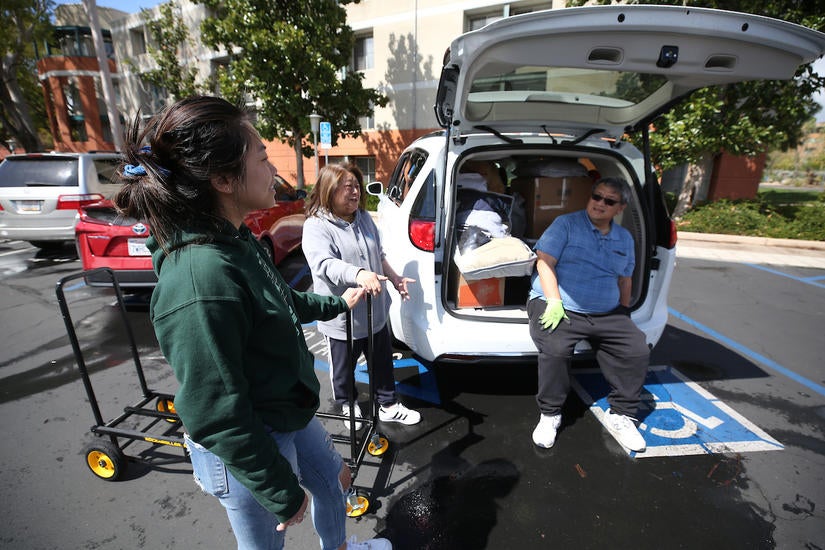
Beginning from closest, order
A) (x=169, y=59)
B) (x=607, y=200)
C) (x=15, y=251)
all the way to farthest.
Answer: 1. (x=607, y=200)
2. (x=15, y=251)
3. (x=169, y=59)

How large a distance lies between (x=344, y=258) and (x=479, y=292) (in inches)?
42.8

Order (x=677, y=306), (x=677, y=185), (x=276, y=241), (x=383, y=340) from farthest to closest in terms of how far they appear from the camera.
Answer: (x=677, y=185) < (x=276, y=241) < (x=677, y=306) < (x=383, y=340)

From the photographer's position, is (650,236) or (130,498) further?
(650,236)

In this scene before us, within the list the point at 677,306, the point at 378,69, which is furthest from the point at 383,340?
the point at 378,69

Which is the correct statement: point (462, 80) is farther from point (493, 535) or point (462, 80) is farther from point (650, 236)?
point (493, 535)

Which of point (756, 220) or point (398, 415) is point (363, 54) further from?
point (398, 415)

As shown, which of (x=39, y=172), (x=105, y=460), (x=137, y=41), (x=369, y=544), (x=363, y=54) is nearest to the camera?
(x=369, y=544)

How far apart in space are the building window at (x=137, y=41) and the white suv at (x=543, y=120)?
2875 centimetres

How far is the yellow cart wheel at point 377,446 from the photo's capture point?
2424mm

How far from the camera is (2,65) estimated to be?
59.4 ft

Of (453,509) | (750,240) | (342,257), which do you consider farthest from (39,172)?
(750,240)

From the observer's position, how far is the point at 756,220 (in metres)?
9.31

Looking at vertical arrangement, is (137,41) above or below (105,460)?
above

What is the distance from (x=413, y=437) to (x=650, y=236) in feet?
7.33
